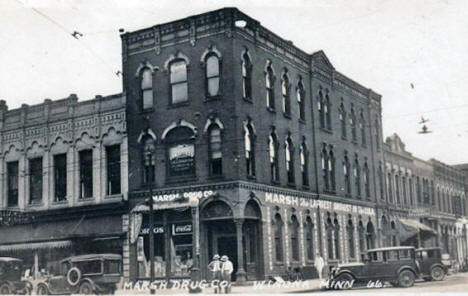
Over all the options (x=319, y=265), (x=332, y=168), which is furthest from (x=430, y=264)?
(x=332, y=168)

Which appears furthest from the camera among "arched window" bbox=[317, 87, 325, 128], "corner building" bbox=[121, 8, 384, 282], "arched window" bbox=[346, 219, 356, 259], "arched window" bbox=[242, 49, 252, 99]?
"arched window" bbox=[346, 219, 356, 259]

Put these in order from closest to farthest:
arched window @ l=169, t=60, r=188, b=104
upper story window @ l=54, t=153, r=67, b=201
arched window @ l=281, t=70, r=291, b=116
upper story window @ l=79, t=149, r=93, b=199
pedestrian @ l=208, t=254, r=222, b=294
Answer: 1. pedestrian @ l=208, t=254, r=222, b=294
2. arched window @ l=169, t=60, r=188, b=104
3. upper story window @ l=79, t=149, r=93, b=199
4. upper story window @ l=54, t=153, r=67, b=201
5. arched window @ l=281, t=70, r=291, b=116

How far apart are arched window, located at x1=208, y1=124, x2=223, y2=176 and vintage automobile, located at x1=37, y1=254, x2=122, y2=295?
5915 mm

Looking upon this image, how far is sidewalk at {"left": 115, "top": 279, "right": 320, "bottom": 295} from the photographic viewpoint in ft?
90.3

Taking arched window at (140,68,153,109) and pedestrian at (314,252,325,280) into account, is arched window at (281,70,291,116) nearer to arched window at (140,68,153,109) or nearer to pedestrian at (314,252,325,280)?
arched window at (140,68,153,109)

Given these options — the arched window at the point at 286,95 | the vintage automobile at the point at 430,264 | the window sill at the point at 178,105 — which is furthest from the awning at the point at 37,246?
the vintage automobile at the point at 430,264

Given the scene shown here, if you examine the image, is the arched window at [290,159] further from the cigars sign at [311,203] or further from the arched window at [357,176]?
the arched window at [357,176]

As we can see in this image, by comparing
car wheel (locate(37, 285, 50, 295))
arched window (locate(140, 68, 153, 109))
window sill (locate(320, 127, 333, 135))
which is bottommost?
car wheel (locate(37, 285, 50, 295))

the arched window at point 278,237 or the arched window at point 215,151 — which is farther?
the arched window at point 278,237

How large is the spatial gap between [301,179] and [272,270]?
6681 mm

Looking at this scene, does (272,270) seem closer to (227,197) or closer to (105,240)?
(227,197)

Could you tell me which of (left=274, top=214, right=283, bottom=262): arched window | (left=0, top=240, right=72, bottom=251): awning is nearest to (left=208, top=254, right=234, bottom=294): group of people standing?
(left=274, top=214, right=283, bottom=262): arched window

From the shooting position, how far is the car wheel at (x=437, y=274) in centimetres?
2872

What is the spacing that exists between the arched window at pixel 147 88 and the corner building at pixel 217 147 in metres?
0.05
